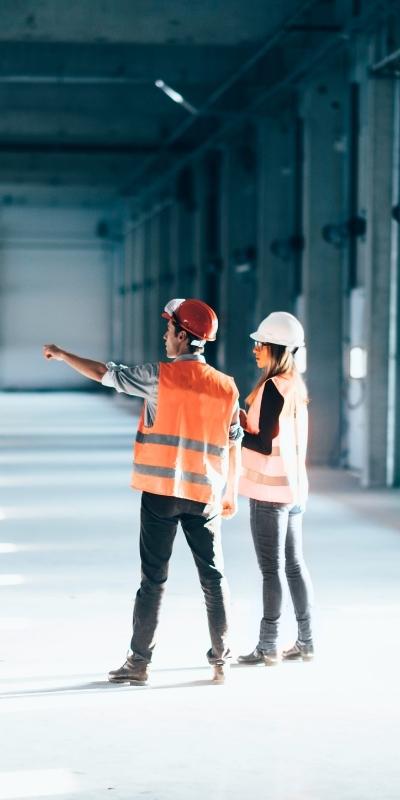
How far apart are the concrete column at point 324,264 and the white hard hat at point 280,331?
11.1 m

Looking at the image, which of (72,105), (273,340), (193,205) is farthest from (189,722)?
(193,205)

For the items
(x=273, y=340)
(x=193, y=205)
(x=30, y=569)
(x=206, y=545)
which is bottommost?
(x=30, y=569)

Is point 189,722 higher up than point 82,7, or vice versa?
point 82,7

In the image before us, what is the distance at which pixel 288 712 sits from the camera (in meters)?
5.76

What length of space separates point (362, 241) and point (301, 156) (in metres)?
3.26

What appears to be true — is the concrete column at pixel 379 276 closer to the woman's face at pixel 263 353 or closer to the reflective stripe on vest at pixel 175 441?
the woman's face at pixel 263 353

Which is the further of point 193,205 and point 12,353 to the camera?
point 12,353

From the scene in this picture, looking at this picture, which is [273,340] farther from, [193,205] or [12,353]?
[12,353]

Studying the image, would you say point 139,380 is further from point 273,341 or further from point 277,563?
point 277,563

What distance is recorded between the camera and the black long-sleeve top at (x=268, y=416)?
6.43 m

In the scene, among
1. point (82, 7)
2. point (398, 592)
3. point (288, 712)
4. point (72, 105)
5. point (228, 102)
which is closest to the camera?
point (288, 712)

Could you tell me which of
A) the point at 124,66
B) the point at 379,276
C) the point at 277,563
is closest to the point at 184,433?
the point at 277,563

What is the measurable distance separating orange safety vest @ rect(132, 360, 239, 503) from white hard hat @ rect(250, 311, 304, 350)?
42 cm

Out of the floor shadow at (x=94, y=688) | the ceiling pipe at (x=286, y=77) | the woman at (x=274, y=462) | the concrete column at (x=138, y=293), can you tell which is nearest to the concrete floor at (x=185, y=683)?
the floor shadow at (x=94, y=688)
